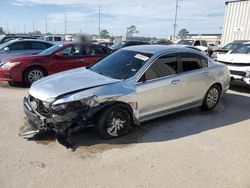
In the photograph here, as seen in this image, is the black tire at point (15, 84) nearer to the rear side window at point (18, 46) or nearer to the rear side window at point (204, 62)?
the rear side window at point (18, 46)

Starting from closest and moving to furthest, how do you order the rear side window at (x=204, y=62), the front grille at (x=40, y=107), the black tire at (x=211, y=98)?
the front grille at (x=40, y=107)
the rear side window at (x=204, y=62)
the black tire at (x=211, y=98)

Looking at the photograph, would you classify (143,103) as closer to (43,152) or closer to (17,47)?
(43,152)

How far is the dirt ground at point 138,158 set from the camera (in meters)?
3.33

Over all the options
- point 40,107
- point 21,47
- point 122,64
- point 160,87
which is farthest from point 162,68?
point 21,47

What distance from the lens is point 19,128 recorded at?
Result: 4820 mm

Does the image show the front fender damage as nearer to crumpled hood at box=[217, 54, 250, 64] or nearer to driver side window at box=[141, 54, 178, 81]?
driver side window at box=[141, 54, 178, 81]

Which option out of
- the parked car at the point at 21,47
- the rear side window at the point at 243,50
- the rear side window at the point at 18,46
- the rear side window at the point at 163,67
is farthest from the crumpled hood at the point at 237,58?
the rear side window at the point at 18,46

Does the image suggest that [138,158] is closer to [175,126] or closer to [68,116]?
[68,116]

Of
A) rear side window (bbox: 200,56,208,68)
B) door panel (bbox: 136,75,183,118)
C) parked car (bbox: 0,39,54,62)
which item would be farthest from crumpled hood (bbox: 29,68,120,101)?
parked car (bbox: 0,39,54,62)

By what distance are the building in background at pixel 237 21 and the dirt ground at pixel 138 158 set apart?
1413cm

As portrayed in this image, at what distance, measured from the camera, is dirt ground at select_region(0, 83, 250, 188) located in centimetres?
333

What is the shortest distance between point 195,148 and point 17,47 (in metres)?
9.51

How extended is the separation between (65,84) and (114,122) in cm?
104

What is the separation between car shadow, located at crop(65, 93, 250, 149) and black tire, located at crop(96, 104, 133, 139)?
118 mm
